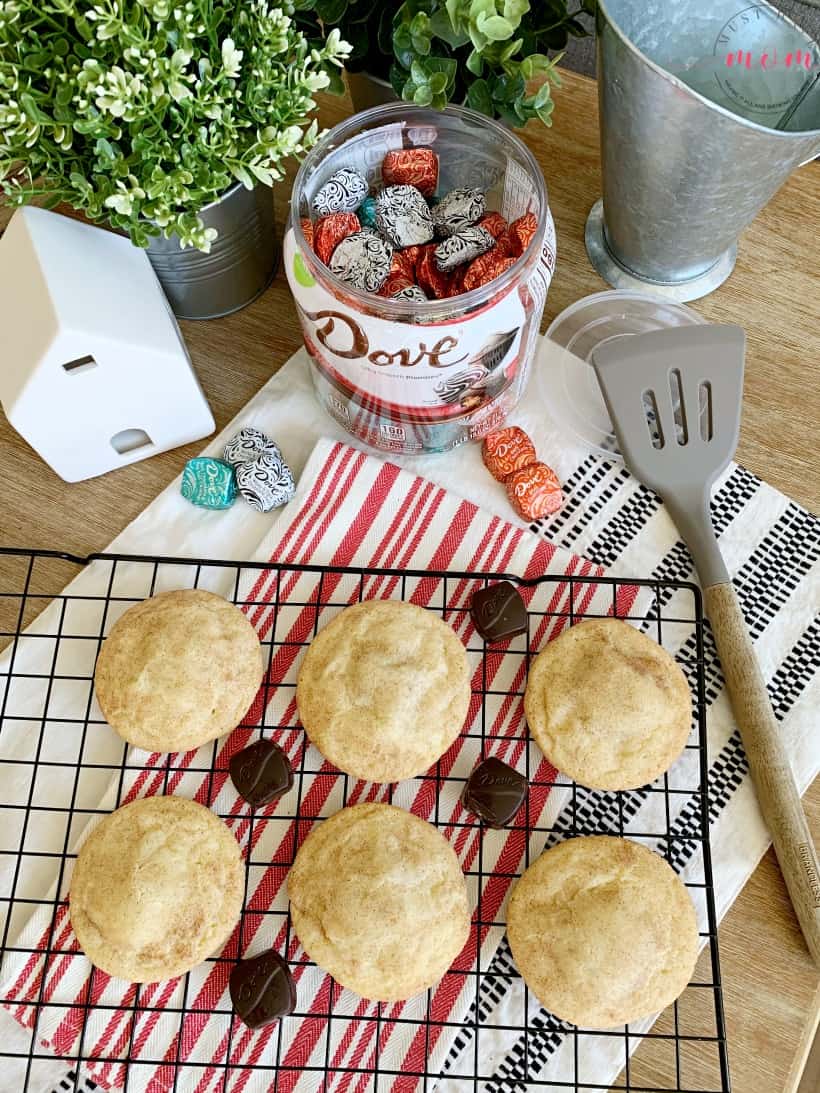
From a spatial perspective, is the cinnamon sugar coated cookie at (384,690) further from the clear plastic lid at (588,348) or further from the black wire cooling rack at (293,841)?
the clear plastic lid at (588,348)

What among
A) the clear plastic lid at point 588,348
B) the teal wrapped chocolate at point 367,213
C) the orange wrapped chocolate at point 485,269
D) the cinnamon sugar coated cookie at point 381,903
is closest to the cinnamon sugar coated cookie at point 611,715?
the cinnamon sugar coated cookie at point 381,903

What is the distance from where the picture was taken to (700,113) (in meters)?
0.94

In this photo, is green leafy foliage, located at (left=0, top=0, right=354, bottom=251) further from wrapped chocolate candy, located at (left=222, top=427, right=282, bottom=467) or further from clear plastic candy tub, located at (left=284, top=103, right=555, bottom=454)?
wrapped chocolate candy, located at (left=222, top=427, right=282, bottom=467)

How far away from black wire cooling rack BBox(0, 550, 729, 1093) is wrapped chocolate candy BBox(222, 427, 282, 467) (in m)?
0.14

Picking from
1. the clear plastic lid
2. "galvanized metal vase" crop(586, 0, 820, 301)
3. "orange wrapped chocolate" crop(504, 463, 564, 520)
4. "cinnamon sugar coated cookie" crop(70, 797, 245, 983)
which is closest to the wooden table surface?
the clear plastic lid

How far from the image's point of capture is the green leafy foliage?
2.78 ft

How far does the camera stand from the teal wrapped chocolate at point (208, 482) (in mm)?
1157

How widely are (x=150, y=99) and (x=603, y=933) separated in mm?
899

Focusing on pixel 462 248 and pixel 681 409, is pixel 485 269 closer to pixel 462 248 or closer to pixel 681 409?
pixel 462 248

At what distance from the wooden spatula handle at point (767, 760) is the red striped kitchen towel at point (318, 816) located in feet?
0.36

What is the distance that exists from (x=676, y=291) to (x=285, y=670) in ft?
2.29

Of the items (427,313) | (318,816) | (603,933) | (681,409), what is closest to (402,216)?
(427,313)

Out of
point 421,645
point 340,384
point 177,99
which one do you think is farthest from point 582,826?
point 177,99

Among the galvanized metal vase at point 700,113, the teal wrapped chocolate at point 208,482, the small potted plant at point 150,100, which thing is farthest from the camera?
the teal wrapped chocolate at point 208,482
